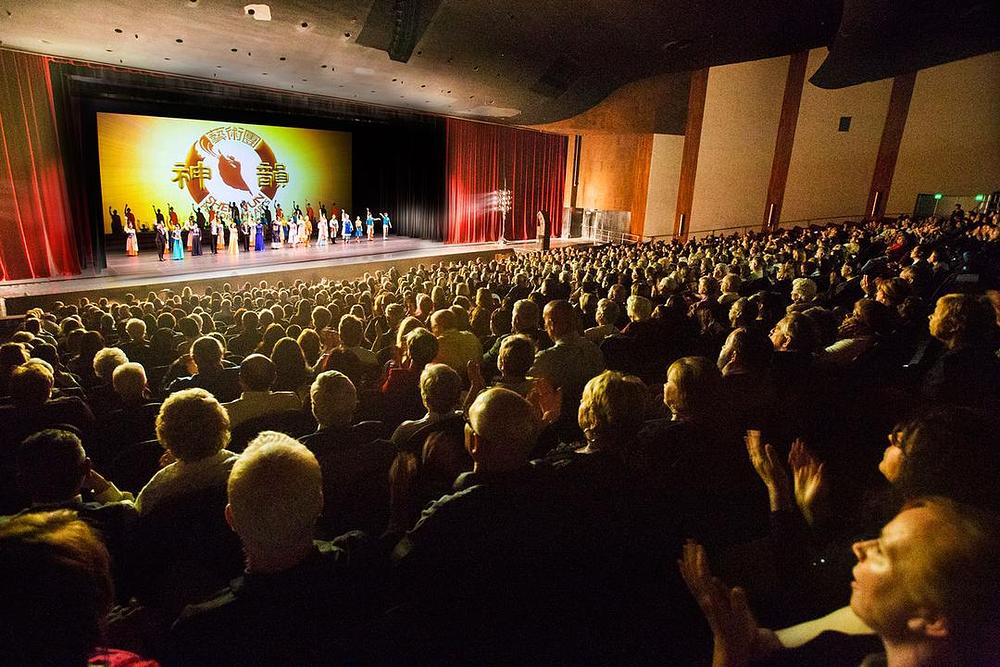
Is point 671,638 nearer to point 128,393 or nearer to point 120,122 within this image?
point 128,393

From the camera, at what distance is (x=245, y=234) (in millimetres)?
15719

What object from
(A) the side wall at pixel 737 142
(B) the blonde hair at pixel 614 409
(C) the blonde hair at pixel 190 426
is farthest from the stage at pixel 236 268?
(B) the blonde hair at pixel 614 409

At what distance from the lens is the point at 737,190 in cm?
1797

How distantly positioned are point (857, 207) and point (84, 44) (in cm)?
2068

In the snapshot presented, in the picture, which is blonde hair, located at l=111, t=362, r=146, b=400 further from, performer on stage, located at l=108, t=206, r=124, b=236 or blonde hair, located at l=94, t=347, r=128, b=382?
performer on stage, located at l=108, t=206, r=124, b=236

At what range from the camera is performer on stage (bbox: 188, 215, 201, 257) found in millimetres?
14281

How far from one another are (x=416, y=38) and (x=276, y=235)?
9286 millimetres

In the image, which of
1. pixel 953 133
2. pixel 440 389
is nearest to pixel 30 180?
pixel 440 389

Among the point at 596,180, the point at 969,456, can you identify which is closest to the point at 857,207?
the point at 596,180

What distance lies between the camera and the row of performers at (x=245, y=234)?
45.2 feet

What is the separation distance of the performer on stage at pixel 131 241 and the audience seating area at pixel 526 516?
42.8 ft

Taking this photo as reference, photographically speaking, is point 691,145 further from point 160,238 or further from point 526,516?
point 526,516

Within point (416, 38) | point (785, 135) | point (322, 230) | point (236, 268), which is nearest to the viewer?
point (416, 38)

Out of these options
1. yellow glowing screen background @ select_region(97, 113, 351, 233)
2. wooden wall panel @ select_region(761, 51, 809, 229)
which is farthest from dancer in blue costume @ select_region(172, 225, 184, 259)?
wooden wall panel @ select_region(761, 51, 809, 229)
